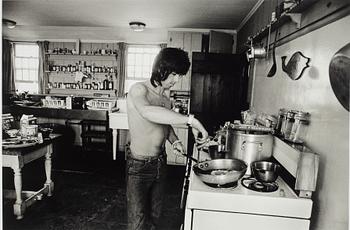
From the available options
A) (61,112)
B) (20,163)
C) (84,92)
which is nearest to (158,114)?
(20,163)

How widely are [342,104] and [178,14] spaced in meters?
4.00

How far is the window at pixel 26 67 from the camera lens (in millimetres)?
7199

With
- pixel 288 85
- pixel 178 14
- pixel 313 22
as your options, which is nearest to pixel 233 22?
pixel 178 14

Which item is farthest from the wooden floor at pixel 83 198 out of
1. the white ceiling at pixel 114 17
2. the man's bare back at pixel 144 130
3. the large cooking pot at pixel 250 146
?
the white ceiling at pixel 114 17

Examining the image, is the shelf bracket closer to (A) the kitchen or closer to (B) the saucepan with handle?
(A) the kitchen

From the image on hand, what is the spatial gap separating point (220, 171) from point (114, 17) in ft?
14.7

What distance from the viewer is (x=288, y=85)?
2.45 m

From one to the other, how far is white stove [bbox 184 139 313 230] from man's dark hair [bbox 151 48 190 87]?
0.84 meters

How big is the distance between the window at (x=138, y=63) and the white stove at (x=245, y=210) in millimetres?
5725

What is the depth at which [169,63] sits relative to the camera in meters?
1.94

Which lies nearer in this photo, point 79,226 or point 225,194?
point 225,194

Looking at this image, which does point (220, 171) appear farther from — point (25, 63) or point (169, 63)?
point (25, 63)

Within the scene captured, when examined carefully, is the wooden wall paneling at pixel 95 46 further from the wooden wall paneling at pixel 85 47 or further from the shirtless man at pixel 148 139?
the shirtless man at pixel 148 139

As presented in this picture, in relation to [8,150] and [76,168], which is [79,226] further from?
[76,168]
